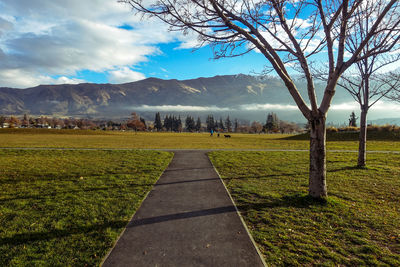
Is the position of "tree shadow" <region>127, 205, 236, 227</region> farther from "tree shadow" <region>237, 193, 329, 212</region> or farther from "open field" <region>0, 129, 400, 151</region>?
"open field" <region>0, 129, 400, 151</region>

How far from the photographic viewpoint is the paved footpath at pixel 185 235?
10.7 feet

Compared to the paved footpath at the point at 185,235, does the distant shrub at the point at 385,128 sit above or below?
above

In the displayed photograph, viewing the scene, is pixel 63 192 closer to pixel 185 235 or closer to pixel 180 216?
pixel 180 216

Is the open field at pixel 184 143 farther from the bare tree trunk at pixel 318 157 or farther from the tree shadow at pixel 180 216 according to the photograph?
the tree shadow at pixel 180 216

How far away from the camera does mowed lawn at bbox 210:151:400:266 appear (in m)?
3.51

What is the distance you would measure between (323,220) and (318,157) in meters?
1.84

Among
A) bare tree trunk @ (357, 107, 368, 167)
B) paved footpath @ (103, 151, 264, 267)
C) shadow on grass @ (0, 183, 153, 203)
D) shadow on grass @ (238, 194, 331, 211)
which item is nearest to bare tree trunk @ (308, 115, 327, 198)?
shadow on grass @ (238, 194, 331, 211)

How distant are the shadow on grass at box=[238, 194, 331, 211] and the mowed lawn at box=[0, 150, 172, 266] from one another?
10.4 feet

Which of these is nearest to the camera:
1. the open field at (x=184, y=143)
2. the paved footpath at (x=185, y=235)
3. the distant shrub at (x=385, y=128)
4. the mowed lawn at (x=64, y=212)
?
the paved footpath at (x=185, y=235)

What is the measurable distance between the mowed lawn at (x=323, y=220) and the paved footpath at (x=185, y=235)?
1.28 feet

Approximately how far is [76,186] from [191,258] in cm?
587

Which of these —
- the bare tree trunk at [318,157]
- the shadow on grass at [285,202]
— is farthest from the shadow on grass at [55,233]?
the bare tree trunk at [318,157]

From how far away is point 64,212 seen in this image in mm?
4988

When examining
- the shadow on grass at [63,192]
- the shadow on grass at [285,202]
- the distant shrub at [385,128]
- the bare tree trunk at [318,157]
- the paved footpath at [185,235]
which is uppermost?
the distant shrub at [385,128]
